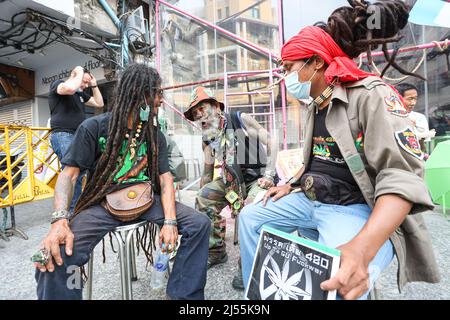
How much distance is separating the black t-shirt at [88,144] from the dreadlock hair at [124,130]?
6 cm

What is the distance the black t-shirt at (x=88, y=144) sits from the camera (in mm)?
1479

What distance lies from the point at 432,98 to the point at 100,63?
7141 millimetres

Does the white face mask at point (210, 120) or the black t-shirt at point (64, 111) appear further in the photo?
the black t-shirt at point (64, 111)

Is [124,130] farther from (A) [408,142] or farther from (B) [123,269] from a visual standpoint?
(A) [408,142]

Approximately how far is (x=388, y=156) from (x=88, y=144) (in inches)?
60.1

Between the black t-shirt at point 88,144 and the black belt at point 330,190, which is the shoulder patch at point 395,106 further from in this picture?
the black t-shirt at point 88,144

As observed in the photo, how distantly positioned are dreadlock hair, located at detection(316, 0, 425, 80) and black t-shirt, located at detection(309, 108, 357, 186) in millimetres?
337

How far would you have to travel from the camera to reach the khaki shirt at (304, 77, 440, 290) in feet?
2.84

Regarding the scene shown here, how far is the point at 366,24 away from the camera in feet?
3.85

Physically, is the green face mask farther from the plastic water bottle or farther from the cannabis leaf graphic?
the cannabis leaf graphic

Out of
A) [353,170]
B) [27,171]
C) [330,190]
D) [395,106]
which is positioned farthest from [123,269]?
[27,171]

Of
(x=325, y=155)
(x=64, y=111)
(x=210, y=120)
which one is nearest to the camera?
(x=325, y=155)

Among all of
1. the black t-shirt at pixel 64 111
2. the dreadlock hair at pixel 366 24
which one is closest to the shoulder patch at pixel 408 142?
the dreadlock hair at pixel 366 24
